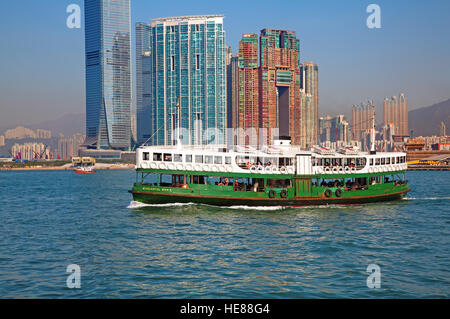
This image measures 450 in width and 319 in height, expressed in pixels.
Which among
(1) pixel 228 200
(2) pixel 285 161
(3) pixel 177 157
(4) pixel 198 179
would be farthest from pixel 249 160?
(3) pixel 177 157

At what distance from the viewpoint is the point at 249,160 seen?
126 feet

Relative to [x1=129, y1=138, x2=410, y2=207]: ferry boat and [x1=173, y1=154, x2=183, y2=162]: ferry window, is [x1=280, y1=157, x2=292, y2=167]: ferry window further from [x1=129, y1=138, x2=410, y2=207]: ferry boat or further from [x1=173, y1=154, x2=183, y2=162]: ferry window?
[x1=173, y1=154, x2=183, y2=162]: ferry window

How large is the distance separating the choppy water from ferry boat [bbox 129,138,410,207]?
1.06 m

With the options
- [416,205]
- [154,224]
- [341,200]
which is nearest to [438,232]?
[341,200]

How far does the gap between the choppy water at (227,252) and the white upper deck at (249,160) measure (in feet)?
11.7

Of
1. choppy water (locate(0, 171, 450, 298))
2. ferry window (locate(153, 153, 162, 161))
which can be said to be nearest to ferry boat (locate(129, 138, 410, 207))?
ferry window (locate(153, 153, 162, 161))

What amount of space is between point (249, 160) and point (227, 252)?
16.4 meters

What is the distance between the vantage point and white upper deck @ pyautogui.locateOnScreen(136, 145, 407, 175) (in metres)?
37.3

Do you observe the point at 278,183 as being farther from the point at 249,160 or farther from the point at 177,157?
the point at 177,157

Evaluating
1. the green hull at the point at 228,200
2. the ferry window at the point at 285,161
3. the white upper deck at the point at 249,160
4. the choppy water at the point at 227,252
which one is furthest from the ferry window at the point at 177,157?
the ferry window at the point at 285,161

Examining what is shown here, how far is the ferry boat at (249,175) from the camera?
36.8 meters

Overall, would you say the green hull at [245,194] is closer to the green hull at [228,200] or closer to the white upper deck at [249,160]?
the green hull at [228,200]

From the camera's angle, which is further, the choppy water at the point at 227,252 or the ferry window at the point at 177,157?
the ferry window at the point at 177,157
